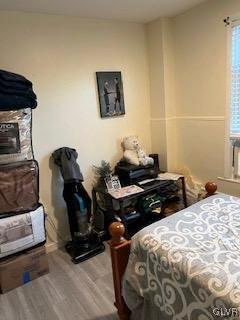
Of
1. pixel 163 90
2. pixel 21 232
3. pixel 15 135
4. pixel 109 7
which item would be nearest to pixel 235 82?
pixel 163 90

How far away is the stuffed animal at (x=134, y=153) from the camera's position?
9.21 ft

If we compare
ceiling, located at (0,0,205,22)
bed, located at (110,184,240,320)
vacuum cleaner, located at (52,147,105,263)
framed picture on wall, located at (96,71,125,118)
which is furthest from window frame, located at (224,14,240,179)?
vacuum cleaner, located at (52,147,105,263)

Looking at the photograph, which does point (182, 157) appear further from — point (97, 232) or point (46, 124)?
point (46, 124)

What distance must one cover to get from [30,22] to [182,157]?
2.11 meters

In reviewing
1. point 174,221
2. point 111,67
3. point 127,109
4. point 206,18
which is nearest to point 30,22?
point 111,67

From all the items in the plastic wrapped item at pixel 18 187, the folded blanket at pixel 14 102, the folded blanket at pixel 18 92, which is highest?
the folded blanket at pixel 18 92

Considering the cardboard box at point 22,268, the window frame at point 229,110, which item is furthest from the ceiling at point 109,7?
the cardboard box at point 22,268

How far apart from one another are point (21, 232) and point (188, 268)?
1.42m

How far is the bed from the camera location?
3.47 feet

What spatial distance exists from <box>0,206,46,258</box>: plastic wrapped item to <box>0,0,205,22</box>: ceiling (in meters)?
1.67

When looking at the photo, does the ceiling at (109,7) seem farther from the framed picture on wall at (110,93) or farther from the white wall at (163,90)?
the framed picture on wall at (110,93)

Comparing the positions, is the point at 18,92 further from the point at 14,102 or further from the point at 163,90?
the point at 163,90

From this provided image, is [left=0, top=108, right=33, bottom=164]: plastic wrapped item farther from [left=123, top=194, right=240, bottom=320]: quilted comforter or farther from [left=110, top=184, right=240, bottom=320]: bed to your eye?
[left=123, top=194, right=240, bottom=320]: quilted comforter

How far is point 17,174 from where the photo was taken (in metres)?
2.05
